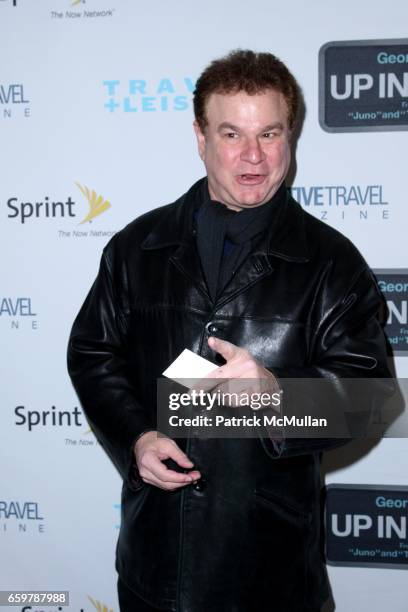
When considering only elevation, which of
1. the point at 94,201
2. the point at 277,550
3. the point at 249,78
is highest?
the point at 249,78

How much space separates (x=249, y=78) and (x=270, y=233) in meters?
0.32

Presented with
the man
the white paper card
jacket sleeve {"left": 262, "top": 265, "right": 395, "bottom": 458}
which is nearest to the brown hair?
the man

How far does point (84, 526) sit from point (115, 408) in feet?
2.75

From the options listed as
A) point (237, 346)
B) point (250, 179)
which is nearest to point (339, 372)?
point (237, 346)

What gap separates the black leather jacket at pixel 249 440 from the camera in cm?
137

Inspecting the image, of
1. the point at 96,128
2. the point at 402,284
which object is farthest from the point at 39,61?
the point at 402,284

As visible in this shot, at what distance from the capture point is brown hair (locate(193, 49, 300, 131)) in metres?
1.38

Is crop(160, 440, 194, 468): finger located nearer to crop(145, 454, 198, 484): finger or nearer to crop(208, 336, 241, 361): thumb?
crop(145, 454, 198, 484): finger

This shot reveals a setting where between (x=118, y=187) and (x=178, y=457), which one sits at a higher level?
(x=118, y=187)

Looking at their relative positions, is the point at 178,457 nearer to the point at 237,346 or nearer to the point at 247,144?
the point at 237,346

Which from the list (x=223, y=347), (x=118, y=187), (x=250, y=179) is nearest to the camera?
(x=223, y=347)

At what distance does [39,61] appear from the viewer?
1.94 metres

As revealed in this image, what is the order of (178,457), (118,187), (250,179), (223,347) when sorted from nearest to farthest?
1. (223,347)
2. (178,457)
3. (250,179)
4. (118,187)

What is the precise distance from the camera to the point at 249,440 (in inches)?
54.8
